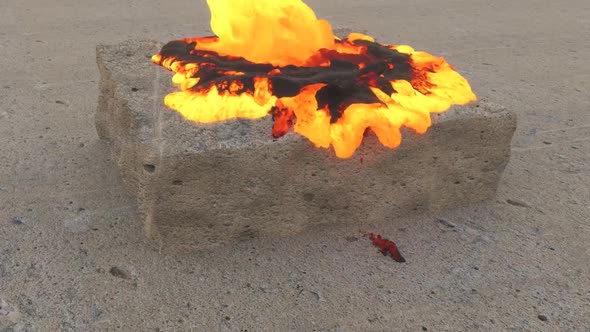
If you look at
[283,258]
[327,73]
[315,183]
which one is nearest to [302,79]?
[327,73]

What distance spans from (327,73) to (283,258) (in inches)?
29.9

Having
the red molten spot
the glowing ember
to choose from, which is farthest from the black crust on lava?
the red molten spot

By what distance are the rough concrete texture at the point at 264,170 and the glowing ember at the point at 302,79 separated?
63mm

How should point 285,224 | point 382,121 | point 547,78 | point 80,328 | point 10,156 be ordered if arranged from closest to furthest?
point 80,328
point 382,121
point 285,224
point 10,156
point 547,78

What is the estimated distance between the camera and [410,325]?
2303 millimetres

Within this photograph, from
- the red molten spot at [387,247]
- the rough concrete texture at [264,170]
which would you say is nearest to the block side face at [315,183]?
the rough concrete texture at [264,170]

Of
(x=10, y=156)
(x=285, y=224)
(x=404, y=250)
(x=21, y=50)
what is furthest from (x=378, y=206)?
(x=21, y=50)

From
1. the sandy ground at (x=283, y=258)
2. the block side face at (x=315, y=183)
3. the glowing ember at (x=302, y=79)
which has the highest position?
the glowing ember at (x=302, y=79)

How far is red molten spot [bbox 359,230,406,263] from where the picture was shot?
2.61 meters

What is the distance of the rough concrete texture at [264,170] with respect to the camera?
238 centimetres

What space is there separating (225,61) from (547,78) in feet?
8.77

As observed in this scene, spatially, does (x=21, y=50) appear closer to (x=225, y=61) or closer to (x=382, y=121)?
(x=225, y=61)

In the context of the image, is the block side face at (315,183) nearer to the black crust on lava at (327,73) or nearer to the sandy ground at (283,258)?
the sandy ground at (283,258)

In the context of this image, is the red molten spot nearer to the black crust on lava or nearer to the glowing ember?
the glowing ember
